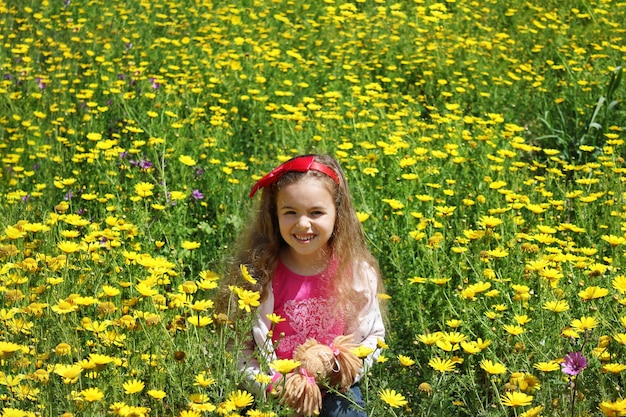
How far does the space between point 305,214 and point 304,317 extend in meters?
0.30

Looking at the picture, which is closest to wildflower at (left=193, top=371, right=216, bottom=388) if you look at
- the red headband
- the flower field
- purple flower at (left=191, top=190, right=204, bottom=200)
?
the flower field

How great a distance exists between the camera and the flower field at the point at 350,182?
2391 mm

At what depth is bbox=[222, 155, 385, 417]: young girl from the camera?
8.51ft

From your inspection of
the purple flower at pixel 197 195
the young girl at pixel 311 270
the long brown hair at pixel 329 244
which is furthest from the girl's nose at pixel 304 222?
the purple flower at pixel 197 195

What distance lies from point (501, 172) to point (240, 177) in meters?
1.16

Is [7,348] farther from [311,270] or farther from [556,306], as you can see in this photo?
[556,306]

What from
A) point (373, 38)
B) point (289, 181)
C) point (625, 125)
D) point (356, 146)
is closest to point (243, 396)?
point (289, 181)

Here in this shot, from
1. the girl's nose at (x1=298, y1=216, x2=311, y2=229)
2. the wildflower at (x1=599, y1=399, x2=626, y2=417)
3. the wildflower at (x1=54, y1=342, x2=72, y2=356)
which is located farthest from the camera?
the girl's nose at (x1=298, y1=216, x2=311, y2=229)

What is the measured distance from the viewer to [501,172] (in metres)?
4.02

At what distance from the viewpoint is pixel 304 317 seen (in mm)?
2609

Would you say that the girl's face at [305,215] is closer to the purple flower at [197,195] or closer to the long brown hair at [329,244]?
the long brown hair at [329,244]

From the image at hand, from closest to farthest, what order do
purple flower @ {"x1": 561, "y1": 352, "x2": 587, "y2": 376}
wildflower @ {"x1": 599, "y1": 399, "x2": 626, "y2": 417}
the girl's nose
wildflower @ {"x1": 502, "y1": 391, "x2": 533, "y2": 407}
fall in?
1. wildflower @ {"x1": 599, "y1": 399, "x2": 626, "y2": 417}
2. wildflower @ {"x1": 502, "y1": 391, "x2": 533, "y2": 407}
3. purple flower @ {"x1": 561, "y1": 352, "x2": 587, "y2": 376}
4. the girl's nose

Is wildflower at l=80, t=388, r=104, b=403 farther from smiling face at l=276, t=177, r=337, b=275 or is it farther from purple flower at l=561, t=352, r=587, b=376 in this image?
purple flower at l=561, t=352, r=587, b=376

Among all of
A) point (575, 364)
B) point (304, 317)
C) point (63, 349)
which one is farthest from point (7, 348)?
point (575, 364)
